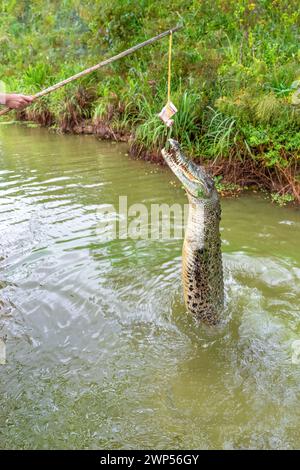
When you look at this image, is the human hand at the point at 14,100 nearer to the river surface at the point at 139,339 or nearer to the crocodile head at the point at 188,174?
the crocodile head at the point at 188,174

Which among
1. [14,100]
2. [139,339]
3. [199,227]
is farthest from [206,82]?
[139,339]

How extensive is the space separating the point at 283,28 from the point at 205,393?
24.0 feet

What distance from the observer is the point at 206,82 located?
7953 millimetres

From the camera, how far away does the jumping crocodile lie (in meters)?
3.53

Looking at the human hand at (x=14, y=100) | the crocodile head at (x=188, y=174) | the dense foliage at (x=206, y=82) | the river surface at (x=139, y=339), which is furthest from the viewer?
the dense foliage at (x=206, y=82)

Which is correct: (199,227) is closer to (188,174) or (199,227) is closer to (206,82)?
(188,174)

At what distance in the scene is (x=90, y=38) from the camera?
1092cm

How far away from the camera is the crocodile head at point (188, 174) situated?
11.5ft

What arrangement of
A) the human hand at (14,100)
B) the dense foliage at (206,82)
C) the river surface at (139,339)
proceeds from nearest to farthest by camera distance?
the river surface at (139,339), the human hand at (14,100), the dense foliage at (206,82)

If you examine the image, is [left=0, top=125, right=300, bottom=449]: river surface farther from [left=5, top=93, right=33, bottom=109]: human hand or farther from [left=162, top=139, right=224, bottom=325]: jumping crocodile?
[left=5, top=93, right=33, bottom=109]: human hand

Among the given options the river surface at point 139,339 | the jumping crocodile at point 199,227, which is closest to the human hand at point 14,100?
the jumping crocodile at point 199,227

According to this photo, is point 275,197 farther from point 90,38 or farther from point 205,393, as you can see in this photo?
point 90,38

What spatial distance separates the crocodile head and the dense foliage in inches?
124
